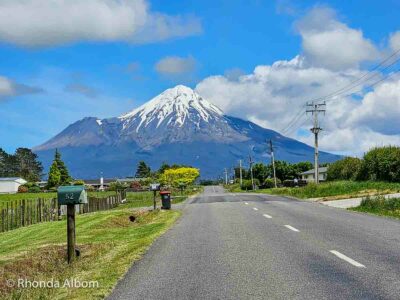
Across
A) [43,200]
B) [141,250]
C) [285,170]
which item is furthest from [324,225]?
[285,170]

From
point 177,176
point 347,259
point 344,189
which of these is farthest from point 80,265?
point 177,176

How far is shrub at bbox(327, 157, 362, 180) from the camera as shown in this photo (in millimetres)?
71831

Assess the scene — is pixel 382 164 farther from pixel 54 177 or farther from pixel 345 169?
pixel 54 177

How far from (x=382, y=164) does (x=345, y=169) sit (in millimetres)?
16258

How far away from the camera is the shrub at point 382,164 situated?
57138mm

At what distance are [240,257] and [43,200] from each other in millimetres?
25379

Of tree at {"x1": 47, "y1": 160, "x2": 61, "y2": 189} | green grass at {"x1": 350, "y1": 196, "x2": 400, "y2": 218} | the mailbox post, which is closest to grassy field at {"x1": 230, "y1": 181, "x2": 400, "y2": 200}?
green grass at {"x1": 350, "y1": 196, "x2": 400, "y2": 218}

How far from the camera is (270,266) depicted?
10070mm

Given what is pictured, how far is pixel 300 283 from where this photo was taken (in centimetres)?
843

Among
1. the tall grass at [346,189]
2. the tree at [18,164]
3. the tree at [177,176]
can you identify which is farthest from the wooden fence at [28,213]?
the tree at [18,164]

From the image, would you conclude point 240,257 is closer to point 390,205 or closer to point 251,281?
point 251,281

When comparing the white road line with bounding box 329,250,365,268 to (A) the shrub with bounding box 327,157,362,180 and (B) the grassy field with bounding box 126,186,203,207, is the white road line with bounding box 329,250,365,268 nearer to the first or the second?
(B) the grassy field with bounding box 126,186,203,207

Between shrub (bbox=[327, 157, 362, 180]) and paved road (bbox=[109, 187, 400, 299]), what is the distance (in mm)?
53417

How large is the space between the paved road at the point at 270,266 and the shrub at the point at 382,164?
43.1 metres
